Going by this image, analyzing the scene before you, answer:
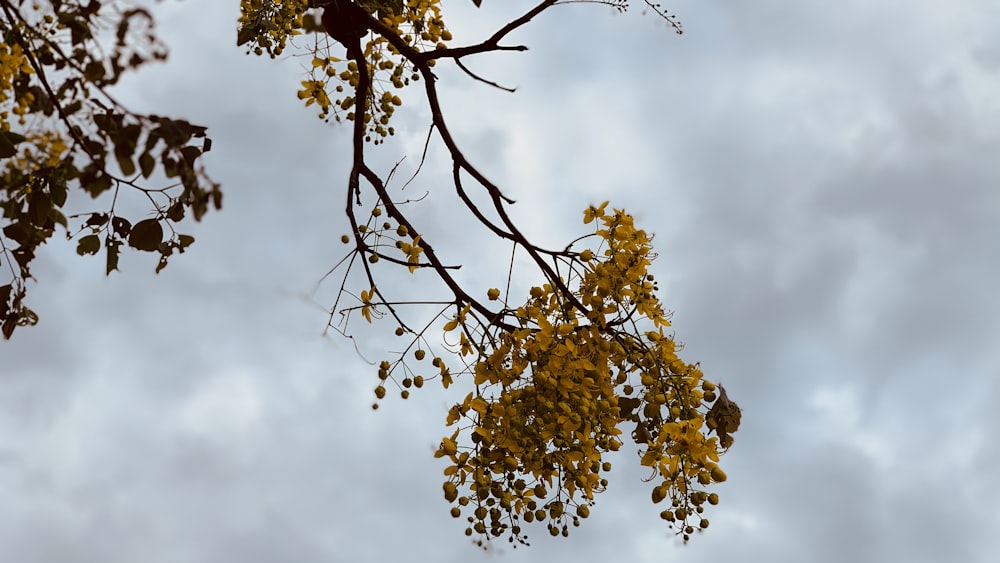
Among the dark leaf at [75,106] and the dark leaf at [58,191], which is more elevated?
the dark leaf at [58,191]

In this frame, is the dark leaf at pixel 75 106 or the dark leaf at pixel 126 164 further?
the dark leaf at pixel 75 106

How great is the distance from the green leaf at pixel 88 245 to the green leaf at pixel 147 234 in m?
0.21

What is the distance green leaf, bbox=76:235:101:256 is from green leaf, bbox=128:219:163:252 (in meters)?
0.21

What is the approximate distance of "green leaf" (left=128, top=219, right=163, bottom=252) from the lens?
8.52 feet

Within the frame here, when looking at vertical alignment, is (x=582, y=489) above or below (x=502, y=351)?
below

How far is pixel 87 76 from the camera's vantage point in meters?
1.74

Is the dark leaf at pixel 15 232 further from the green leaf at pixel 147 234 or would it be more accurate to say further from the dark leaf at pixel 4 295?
the green leaf at pixel 147 234

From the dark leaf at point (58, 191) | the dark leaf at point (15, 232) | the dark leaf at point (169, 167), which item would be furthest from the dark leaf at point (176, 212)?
the dark leaf at point (169, 167)

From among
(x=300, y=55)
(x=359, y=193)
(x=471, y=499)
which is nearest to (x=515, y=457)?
(x=471, y=499)

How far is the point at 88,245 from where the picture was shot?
2766mm

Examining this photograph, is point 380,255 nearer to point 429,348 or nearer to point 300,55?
point 429,348

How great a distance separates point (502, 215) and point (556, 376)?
50 cm

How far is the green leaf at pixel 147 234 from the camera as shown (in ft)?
8.52

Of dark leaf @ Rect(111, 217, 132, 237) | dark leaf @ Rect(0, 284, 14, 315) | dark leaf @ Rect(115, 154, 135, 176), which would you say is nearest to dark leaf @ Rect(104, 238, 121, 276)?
dark leaf @ Rect(111, 217, 132, 237)
